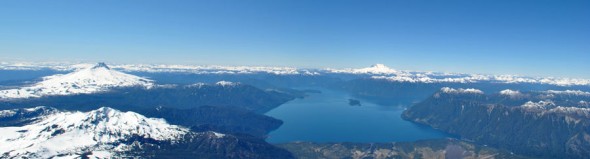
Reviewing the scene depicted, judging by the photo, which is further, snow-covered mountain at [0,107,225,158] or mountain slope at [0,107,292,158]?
mountain slope at [0,107,292,158]

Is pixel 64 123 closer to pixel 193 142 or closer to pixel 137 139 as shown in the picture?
pixel 137 139

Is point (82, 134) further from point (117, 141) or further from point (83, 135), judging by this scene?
point (117, 141)

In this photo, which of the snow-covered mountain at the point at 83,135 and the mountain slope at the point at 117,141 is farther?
the mountain slope at the point at 117,141

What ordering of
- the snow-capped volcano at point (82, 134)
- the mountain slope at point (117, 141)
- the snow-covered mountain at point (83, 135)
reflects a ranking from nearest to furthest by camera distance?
the snow-covered mountain at point (83, 135), the snow-capped volcano at point (82, 134), the mountain slope at point (117, 141)

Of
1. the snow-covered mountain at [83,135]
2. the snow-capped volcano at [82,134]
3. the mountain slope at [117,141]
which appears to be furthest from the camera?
the mountain slope at [117,141]

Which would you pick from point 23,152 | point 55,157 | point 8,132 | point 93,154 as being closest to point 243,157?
point 93,154

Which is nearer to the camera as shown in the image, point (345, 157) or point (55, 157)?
point (55, 157)
